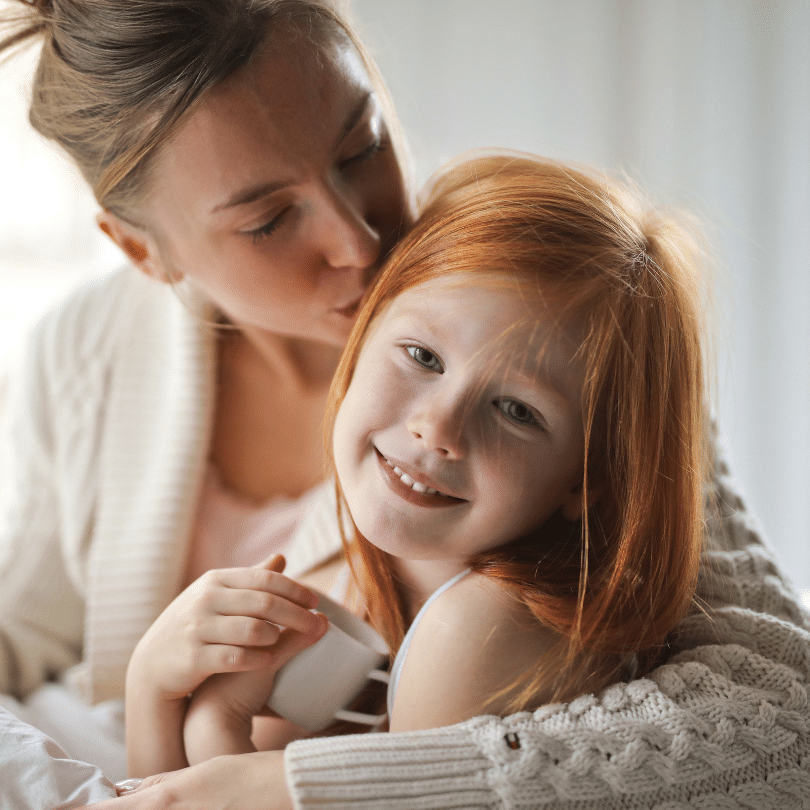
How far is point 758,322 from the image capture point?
224cm

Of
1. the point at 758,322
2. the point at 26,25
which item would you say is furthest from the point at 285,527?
the point at 758,322

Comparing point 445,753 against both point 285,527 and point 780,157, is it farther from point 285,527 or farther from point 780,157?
point 780,157

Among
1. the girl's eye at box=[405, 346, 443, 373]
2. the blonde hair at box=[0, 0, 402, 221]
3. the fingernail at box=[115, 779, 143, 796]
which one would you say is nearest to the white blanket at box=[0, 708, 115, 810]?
the fingernail at box=[115, 779, 143, 796]

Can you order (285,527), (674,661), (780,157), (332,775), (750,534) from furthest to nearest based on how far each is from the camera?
(780,157)
(285,527)
(750,534)
(674,661)
(332,775)

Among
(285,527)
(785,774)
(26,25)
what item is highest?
(26,25)

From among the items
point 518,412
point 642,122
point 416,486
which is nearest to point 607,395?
point 518,412

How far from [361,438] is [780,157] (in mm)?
1826

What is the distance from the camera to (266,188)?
89 centimetres

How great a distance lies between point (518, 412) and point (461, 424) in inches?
2.5

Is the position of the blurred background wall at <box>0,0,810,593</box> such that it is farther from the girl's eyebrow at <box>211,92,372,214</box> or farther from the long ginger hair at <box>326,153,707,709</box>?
the long ginger hair at <box>326,153,707,709</box>

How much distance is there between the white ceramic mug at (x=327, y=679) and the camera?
81cm

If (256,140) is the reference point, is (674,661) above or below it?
below

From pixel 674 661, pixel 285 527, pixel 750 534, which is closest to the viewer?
pixel 674 661

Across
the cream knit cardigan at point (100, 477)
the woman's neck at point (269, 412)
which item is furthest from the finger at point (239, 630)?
the woman's neck at point (269, 412)
